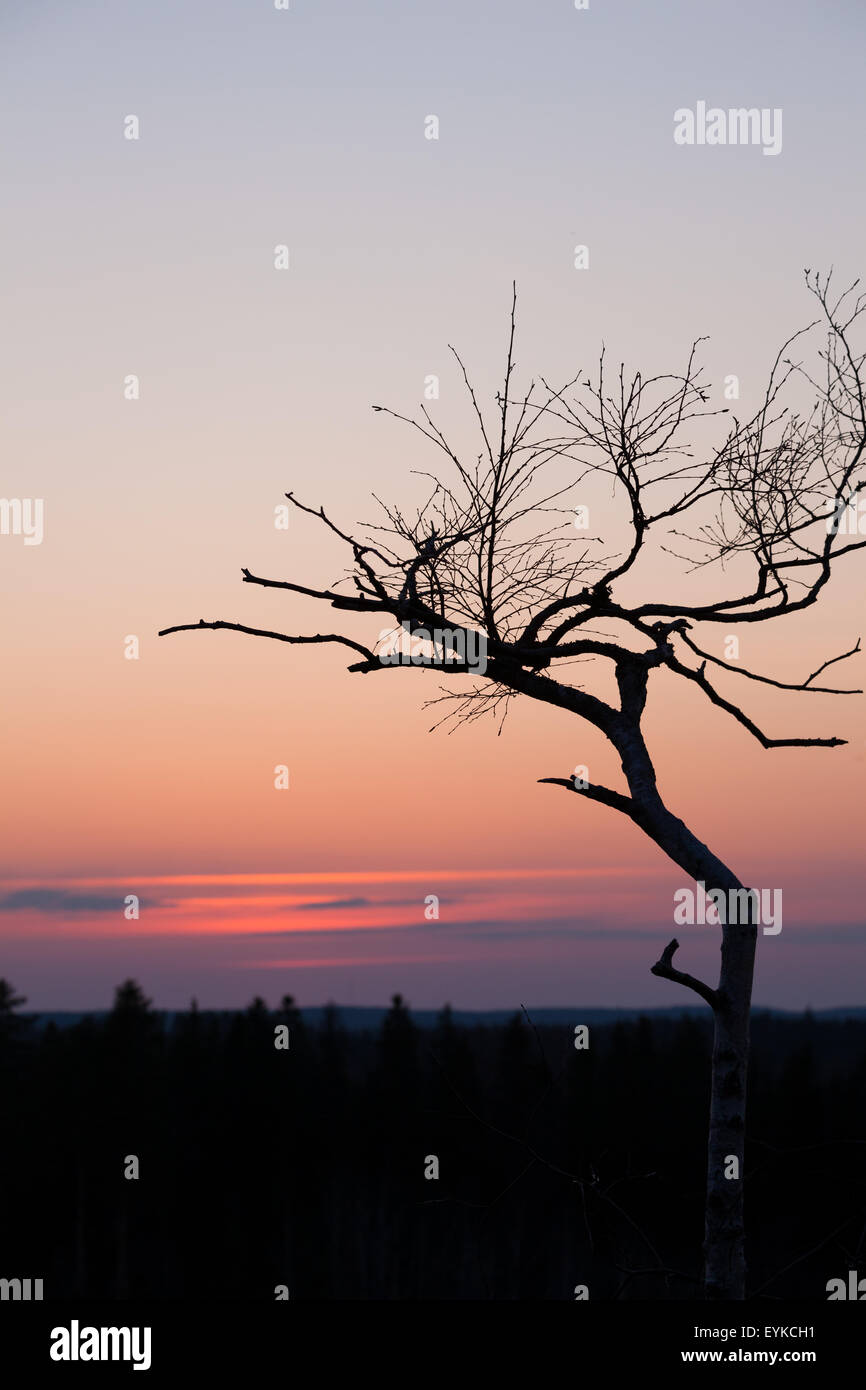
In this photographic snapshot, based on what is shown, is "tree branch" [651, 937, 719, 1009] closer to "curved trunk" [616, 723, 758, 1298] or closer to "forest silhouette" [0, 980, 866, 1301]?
"curved trunk" [616, 723, 758, 1298]

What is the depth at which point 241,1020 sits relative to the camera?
84.4 m

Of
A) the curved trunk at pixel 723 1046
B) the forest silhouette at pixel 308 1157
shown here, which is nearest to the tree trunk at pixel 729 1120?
the curved trunk at pixel 723 1046

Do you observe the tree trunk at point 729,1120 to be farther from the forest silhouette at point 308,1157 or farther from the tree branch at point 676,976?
the forest silhouette at point 308,1157

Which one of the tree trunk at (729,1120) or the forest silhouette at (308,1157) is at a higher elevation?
the tree trunk at (729,1120)

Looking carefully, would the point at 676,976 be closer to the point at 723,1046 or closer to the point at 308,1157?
the point at 723,1046

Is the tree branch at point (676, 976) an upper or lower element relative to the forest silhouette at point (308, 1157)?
upper

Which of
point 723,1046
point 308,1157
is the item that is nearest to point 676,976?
point 723,1046

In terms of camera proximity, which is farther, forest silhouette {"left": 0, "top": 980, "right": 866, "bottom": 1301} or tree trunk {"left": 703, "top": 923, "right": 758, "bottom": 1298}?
forest silhouette {"left": 0, "top": 980, "right": 866, "bottom": 1301}

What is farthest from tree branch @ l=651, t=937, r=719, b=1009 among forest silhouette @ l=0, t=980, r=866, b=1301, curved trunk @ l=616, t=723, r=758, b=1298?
forest silhouette @ l=0, t=980, r=866, b=1301

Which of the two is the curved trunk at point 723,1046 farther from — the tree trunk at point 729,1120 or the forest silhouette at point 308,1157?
the forest silhouette at point 308,1157

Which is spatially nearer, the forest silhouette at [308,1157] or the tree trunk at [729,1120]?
the tree trunk at [729,1120]

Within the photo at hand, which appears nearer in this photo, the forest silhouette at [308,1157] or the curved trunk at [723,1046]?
the curved trunk at [723,1046]
